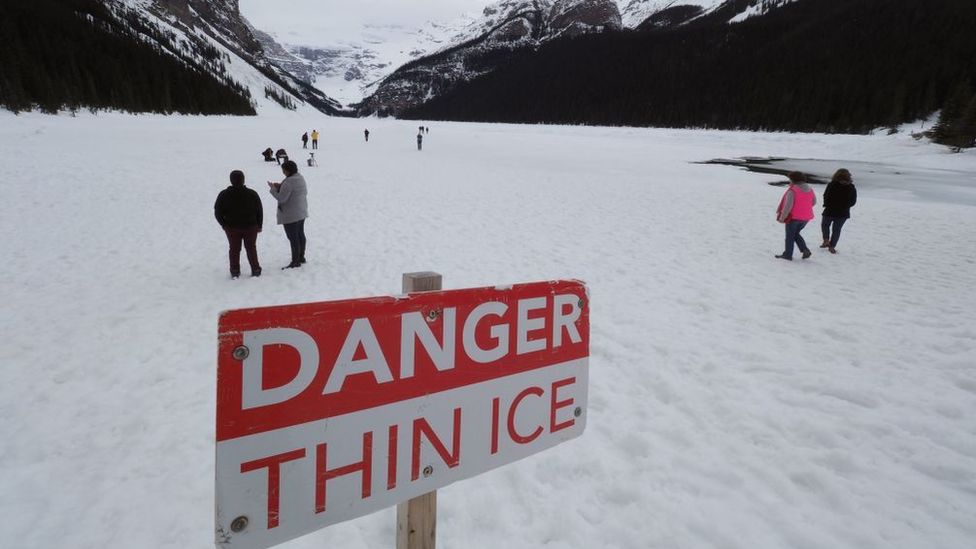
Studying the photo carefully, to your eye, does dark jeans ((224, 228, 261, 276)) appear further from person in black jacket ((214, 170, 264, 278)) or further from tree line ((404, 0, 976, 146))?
tree line ((404, 0, 976, 146))

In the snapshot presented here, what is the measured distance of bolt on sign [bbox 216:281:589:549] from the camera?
1.05 meters

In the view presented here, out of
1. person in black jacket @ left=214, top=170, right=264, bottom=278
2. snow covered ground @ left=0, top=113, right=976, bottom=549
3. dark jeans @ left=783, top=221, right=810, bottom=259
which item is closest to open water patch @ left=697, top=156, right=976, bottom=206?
snow covered ground @ left=0, top=113, right=976, bottom=549

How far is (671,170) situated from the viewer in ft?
77.5

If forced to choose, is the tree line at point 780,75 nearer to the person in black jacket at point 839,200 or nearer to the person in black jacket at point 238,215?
the person in black jacket at point 839,200

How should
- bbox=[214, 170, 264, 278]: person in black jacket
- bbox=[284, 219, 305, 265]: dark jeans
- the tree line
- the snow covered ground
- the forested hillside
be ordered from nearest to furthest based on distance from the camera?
the snow covered ground, bbox=[214, 170, 264, 278]: person in black jacket, bbox=[284, 219, 305, 265]: dark jeans, the forested hillside, the tree line

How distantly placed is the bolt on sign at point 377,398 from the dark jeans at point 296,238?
675cm

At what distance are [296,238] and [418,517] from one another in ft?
22.3

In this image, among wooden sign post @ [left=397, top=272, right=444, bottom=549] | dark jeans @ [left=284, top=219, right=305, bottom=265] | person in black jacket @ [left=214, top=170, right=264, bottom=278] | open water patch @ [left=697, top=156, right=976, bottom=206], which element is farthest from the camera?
open water patch @ [left=697, top=156, right=976, bottom=206]

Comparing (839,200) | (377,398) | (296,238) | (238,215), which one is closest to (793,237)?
(839,200)

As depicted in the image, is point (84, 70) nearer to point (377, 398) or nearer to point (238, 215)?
point (238, 215)

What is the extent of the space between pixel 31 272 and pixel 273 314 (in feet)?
28.6

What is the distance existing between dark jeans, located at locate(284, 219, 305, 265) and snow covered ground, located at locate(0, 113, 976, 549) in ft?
1.19

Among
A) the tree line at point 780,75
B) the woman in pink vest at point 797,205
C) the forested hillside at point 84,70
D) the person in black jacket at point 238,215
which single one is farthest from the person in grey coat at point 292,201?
the tree line at point 780,75

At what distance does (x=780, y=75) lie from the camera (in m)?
85.9
